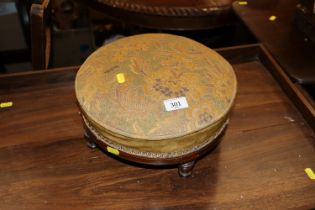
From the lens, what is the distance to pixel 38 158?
1006mm

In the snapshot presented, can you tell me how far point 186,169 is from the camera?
37.4 inches

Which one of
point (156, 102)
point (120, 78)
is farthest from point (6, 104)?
point (156, 102)

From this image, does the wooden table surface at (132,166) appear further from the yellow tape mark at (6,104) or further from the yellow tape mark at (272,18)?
the yellow tape mark at (272,18)

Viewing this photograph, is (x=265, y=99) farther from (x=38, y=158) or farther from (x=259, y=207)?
(x=38, y=158)

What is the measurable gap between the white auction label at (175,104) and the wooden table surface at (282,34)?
0.43 metres

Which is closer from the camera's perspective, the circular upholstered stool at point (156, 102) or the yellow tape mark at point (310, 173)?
the circular upholstered stool at point (156, 102)

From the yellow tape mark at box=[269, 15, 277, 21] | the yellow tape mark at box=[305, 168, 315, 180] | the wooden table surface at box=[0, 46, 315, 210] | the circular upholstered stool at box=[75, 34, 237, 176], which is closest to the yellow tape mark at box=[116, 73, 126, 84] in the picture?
the circular upholstered stool at box=[75, 34, 237, 176]

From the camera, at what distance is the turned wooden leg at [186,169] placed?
940 millimetres

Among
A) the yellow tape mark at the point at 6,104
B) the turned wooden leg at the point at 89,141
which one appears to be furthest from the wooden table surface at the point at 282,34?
the yellow tape mark at the point at 6,104

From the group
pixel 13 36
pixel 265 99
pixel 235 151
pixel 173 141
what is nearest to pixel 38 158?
pixel 173 141

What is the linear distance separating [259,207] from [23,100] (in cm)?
81

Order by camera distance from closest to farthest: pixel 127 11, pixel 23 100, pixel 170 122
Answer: pixel 170 122 → pixel 23 100 → pixel 127 11

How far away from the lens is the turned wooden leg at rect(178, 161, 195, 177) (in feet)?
3.09

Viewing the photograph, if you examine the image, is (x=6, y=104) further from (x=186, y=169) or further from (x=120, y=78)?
(x=186, y=169)
